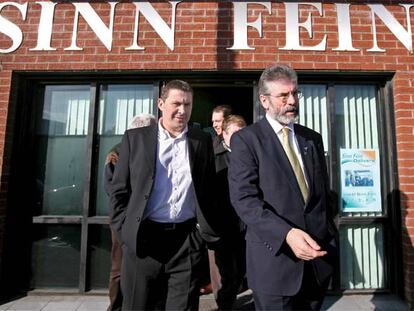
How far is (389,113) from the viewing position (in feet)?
12.1

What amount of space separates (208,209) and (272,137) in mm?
664

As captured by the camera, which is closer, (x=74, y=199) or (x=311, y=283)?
(x=311, y=283)

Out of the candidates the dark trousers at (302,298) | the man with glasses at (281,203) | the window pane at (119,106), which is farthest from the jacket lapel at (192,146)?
the window pane at (119,106)

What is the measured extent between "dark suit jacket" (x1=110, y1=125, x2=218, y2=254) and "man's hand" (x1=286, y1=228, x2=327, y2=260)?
659mm

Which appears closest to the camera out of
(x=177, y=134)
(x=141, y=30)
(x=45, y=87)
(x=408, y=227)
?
(x=177, y=134)

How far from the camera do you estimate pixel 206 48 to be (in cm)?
360

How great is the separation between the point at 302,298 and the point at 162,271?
849 mm

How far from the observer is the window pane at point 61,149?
3779 mm

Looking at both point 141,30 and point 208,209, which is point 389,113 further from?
point 141,30

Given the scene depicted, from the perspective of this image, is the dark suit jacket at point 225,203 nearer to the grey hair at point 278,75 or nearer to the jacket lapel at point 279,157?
the jacket lapel at point 279,157

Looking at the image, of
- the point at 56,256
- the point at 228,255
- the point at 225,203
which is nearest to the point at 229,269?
the point at 228,255

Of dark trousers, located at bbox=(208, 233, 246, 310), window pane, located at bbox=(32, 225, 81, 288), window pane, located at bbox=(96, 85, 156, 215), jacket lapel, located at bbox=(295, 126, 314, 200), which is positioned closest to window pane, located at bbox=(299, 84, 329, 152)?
dark trousers, located at bbox=(208, 233, 246, 310)

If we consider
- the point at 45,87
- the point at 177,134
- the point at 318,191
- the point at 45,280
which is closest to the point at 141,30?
the point at 45,87

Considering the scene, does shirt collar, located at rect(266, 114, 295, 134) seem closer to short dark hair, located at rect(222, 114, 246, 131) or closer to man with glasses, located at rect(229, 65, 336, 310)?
man with glasses, located at rect(229, 65, 336, 310)
